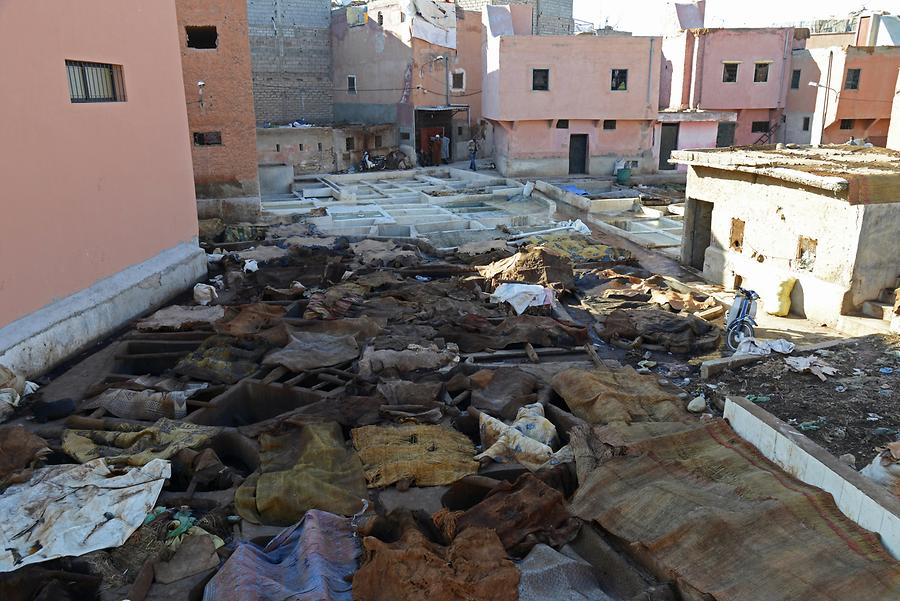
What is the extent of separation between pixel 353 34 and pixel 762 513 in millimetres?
38495

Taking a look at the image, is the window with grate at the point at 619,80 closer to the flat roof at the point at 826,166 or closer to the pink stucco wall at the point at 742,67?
the pink stucco wall at the point at 742,67

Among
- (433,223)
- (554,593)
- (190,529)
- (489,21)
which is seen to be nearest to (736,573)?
(554,593)

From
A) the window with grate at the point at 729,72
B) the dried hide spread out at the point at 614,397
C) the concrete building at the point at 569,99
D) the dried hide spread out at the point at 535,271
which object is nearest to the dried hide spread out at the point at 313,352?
the dried hide spread out at the point at 614,397

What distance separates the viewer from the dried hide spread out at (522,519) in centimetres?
528

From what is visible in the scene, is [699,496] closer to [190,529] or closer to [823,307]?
[190,529]

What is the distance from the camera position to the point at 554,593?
4.66m

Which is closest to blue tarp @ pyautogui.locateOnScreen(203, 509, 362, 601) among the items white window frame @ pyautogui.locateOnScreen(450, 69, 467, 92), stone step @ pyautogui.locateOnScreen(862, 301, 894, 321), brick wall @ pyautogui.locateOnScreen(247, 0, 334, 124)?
stone step @ pyautogui.locateOnScreen(862, 301, 894, 321)

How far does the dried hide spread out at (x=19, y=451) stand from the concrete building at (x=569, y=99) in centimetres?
2625

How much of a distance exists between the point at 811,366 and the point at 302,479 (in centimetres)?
732

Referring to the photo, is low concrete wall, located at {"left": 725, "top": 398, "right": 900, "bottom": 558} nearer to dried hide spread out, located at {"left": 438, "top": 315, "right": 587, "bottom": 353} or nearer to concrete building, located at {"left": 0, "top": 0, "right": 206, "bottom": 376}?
dried hide spread out, located at {"left": 438, "top": 315, "right": 587, "bottom": 353}

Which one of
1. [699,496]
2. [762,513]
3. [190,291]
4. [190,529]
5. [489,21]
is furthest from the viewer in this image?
[489,21]

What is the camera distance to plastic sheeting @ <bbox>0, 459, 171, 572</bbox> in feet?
17.6

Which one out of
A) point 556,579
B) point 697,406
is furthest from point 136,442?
point 697,406

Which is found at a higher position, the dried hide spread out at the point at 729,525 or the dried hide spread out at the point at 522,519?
the dried hide spread out at the point at 729,525
